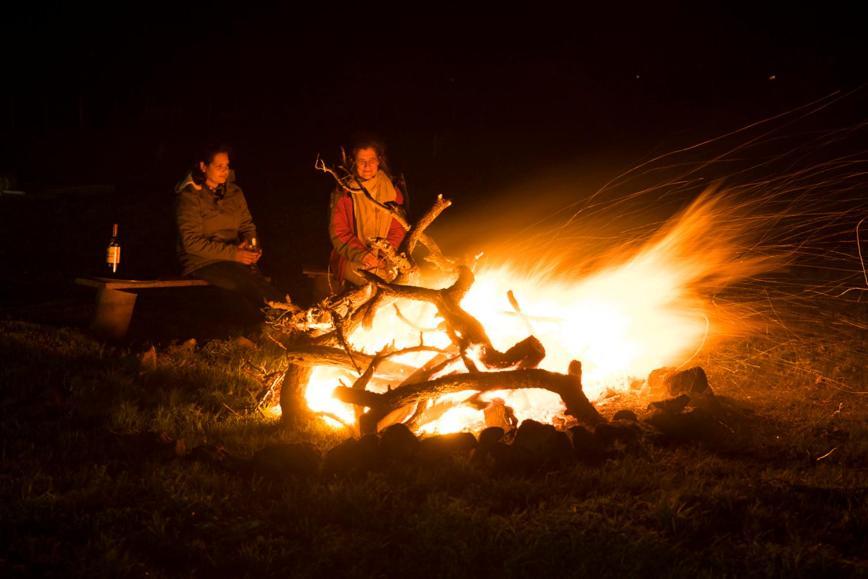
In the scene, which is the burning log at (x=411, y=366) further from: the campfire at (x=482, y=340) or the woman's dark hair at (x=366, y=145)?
the woman's dark hair at (x=366, y=145)

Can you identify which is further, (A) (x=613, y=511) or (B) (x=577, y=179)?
(B) (x=577, y=179)

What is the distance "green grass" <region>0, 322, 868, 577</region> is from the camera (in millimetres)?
3668

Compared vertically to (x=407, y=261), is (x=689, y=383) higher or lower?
lower

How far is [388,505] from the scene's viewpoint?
13.8 ft

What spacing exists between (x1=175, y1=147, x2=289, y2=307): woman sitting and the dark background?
364cm

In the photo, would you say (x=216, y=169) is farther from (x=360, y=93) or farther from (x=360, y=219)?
(x=360, y=93)

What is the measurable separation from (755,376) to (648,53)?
20644 mm

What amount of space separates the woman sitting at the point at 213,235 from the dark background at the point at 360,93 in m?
3.64

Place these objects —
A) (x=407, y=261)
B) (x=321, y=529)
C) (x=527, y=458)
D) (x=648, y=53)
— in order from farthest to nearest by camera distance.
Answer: (x=648, y=53) → (x=407, y=261) → (x=527, y=458) → (x=321, y=529)

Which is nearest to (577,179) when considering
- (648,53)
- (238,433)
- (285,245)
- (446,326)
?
(285,245)

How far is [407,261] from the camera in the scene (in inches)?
257

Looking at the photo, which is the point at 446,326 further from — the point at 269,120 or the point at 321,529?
the point at 269,120

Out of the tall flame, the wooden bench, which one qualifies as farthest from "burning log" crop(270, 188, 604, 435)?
the wooden bench

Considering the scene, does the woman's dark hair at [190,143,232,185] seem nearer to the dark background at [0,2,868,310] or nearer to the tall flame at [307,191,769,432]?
the tall flame at [307,191,769,432]
